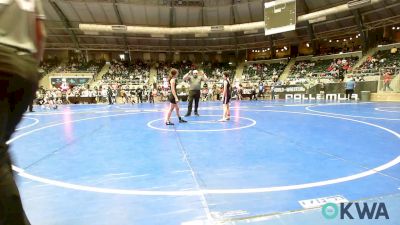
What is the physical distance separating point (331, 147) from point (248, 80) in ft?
100

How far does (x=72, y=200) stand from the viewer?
9.89 feet

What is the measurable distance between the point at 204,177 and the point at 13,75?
272 cm

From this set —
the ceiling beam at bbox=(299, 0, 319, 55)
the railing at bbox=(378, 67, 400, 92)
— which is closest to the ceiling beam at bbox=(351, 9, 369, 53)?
the ceiling beam at bbox=(299, 0, 319, 55)

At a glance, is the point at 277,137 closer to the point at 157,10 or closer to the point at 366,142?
the point at 366,142

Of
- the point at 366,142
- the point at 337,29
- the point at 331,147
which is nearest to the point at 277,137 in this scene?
the point at 331,147

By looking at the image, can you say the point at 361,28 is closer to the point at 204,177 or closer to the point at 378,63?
the point at 378,63

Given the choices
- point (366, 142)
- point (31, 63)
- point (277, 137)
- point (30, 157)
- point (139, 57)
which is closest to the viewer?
point (31, 63)

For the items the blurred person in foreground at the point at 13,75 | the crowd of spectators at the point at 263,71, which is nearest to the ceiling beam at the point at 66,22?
the crowd of spectators at the point at 263,71

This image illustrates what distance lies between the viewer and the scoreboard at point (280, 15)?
24547 millimetres

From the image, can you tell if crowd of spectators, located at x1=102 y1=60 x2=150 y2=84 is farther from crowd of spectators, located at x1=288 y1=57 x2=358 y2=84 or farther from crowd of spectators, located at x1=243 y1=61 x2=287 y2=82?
crowd of spectators, located at x1=288 y1=57 x2=358 y2=84

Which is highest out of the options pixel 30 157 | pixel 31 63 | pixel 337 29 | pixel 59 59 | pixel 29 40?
pixel 337 29

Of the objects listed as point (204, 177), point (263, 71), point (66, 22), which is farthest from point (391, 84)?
point (66, 22)

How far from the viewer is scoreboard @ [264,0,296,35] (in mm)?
24547

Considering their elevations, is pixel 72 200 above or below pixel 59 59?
below
